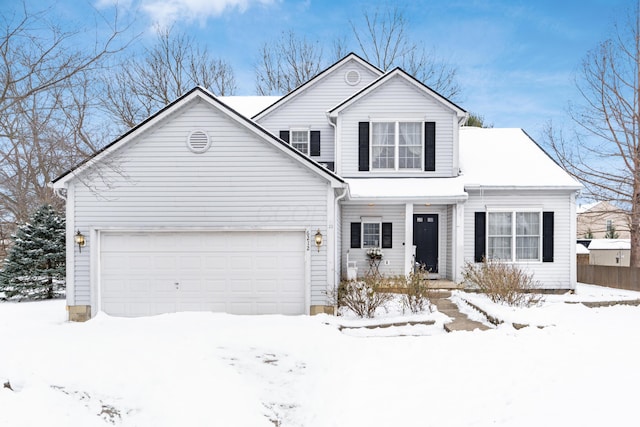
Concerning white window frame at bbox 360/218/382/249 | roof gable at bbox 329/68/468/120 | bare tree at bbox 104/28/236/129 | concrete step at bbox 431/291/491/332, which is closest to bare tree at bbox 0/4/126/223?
roof gable at bbox 329/68/468/120

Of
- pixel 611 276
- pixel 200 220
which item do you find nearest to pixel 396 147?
pixel 200 220

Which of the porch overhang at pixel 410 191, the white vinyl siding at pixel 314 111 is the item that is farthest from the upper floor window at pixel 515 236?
the white vinyl siding at pixel 314 111

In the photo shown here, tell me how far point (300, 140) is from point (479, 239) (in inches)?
282

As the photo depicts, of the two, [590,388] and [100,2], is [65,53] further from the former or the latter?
[590,388]

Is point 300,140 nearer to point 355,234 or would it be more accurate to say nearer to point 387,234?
point 355,234

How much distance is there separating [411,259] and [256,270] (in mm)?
5212

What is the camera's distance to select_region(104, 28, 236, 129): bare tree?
22266 mm

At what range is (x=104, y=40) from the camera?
29.9 feet

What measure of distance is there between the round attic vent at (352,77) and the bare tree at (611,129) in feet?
34.0

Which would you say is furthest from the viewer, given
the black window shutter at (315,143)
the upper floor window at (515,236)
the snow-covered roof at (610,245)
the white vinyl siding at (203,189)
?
the snow-covered roof at (610,245)

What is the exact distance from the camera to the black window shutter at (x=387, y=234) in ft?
43.1

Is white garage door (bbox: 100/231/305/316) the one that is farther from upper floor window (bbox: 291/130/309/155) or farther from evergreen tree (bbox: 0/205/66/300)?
upper floor window (bbox: 291/130/309/155)

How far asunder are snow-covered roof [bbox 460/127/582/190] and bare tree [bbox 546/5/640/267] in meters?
4.56

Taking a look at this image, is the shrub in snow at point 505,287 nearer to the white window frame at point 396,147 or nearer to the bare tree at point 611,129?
the white window frame at point 396,147
